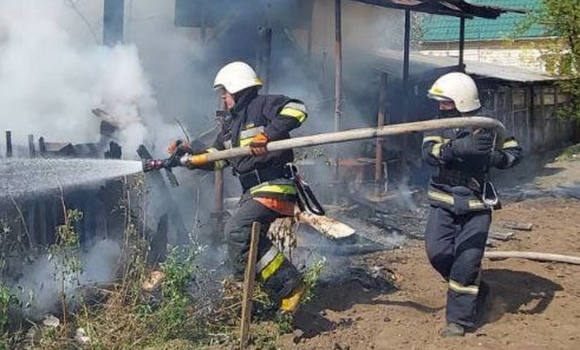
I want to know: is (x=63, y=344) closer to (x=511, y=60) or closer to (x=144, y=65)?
(x=144, y=65)

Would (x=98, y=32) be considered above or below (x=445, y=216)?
above

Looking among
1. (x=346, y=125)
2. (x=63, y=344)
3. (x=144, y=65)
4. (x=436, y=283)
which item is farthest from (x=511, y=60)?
(x=63, y=344)

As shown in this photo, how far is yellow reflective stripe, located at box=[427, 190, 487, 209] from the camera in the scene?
17.5ft

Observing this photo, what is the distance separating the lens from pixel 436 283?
6555 millimetres

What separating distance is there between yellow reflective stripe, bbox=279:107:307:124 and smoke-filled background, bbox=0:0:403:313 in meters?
1.27

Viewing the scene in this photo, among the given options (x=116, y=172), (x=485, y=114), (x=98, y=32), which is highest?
(x=98, y=32)

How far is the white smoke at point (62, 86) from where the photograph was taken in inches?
353

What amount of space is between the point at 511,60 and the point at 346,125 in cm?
1567

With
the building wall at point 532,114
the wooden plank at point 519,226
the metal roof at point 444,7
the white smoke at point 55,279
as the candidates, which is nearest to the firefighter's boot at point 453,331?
the white smoke at point 55,279

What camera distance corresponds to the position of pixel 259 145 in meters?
5.02

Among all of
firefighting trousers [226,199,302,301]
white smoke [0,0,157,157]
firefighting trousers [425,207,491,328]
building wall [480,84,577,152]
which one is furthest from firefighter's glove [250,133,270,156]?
building wall [480,84,577,152]

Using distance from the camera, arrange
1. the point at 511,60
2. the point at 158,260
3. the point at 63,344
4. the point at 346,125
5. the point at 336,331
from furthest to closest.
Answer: the point at 511,60 < the point at 346,125 < the point at 158,260 < the point at 336,331 < the point at 63,344

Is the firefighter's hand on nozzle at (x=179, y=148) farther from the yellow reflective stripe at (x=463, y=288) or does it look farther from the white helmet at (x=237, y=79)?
the yellow reflective stripe at (x=463, y=288)

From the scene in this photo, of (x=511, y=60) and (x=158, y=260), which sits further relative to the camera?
(x=511, y=60)
